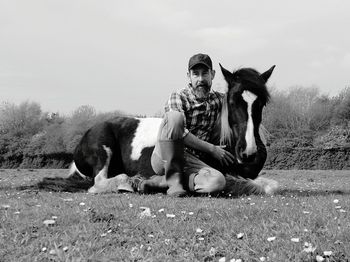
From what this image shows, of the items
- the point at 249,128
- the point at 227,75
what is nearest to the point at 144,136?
the point at 227,75

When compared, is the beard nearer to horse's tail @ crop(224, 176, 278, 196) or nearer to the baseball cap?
the baseball cap

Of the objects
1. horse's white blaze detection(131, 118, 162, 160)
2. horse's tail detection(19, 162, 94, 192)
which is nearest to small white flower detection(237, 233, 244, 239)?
horse's white blaze detection(131, 118, 162, 160)

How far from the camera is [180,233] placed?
404cm

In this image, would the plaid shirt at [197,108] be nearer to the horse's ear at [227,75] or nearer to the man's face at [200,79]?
the man's face at [200,79]

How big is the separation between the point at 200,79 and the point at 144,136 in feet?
7.00

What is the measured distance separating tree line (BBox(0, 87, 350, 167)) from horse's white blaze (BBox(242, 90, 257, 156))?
101 feet

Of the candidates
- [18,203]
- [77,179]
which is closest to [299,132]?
[77,179]

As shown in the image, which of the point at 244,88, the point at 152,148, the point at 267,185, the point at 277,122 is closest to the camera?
the point at 244,88

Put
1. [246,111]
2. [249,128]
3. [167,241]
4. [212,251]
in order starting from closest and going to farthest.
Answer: [212,251] < [167,241] < [249,128] < [246,111]

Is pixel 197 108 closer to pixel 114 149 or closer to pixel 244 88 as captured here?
pixel 244 88

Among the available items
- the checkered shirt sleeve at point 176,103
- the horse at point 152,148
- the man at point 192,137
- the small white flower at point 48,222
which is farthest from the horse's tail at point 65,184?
the small white flower at point 48,222

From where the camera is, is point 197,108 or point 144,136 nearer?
point 197,108

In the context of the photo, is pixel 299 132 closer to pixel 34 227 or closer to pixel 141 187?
pixel 141 187

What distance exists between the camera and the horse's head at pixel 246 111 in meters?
6.47
